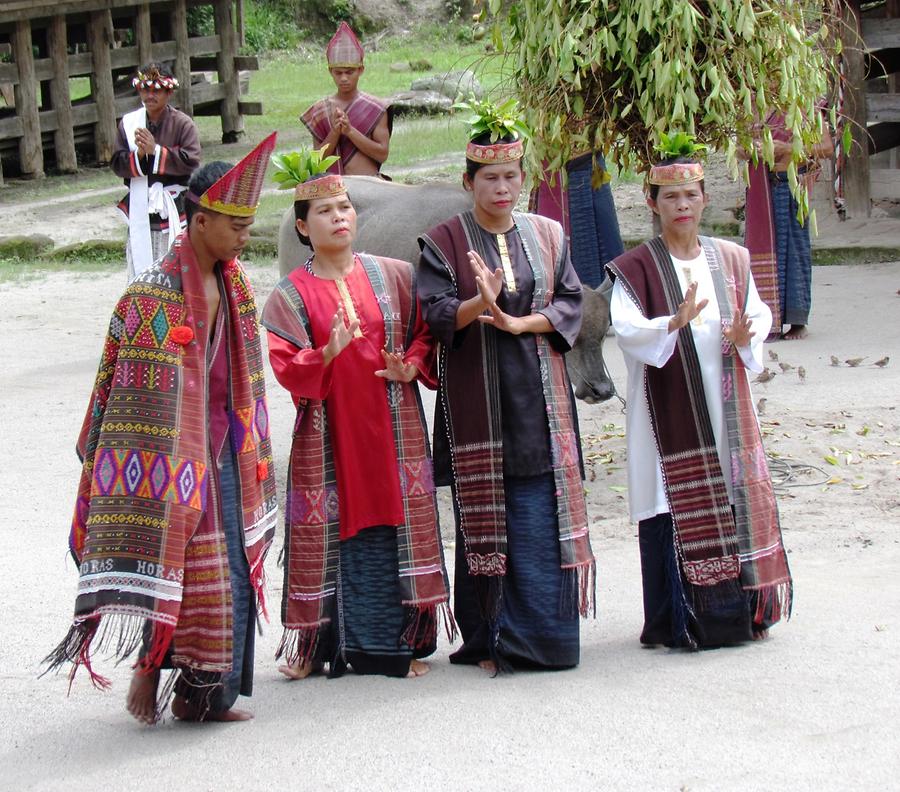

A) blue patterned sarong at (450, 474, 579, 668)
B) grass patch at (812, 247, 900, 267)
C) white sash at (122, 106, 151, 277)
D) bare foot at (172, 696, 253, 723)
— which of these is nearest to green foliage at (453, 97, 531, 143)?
blue patterned sarong at (450, 474, 579, 668)

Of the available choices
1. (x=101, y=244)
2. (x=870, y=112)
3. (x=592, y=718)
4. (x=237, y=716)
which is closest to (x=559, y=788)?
(x=592, y=718)

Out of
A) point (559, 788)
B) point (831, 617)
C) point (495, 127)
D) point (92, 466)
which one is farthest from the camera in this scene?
point (831, 617)

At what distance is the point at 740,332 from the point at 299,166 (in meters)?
1.55

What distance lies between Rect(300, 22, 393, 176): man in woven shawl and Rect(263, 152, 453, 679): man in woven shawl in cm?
416

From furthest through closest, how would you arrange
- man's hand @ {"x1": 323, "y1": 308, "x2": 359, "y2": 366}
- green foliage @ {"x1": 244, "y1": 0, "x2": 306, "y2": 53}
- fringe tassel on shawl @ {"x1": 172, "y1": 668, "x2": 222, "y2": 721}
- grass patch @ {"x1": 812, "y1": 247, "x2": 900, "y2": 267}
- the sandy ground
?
green foliage @ {"x1": 244, "y1": 0, "x2": 306, "y2": 53} < grass patch @ {"x1": 812, "y1": 247, "x2": 900, "y2": 267} < man's hand @ {"x1": 323, "y1": 308, "x2": 359, "y2": 366} < fringe tassel on shawl @ {"x1": 172, "y1": 668, "x2": 222, "y2": 721} < the sandy ground

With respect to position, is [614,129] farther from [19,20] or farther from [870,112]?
[19,20]

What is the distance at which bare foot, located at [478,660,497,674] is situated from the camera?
454 centimetres

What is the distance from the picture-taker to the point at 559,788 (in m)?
3.59

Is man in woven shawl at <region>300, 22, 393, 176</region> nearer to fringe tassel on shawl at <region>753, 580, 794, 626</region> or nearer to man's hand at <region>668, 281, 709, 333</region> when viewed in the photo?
man's hand at <region>668, 281, 709, 333</region>

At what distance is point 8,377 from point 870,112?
8010 mm

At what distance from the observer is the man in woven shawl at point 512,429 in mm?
4465

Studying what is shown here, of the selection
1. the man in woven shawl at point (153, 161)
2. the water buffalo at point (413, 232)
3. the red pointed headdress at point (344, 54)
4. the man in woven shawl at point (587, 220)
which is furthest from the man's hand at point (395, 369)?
the man in woven shawl at point (587, 220)

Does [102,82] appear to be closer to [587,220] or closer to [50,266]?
[50,266]

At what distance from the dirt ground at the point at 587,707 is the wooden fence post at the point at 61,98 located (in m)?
13.4
